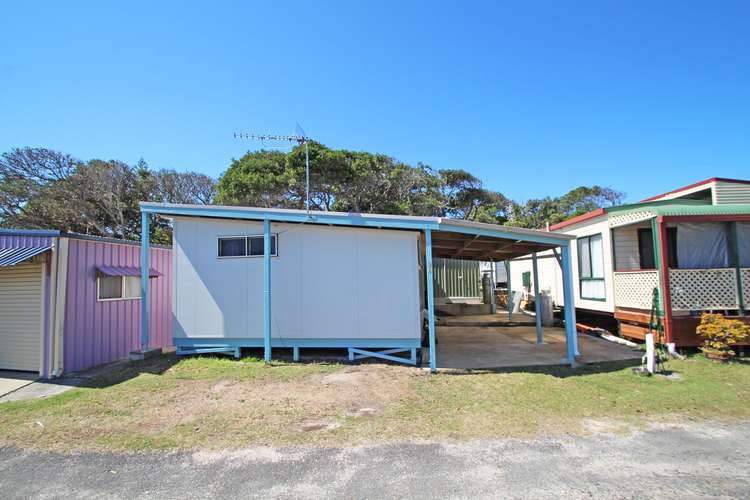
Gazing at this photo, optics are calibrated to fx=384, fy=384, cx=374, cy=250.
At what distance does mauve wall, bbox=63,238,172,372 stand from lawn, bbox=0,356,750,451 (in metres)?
1.27

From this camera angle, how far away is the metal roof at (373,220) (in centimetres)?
695

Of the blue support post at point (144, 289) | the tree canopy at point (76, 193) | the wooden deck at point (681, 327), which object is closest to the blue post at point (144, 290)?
the blue support post at point (144, 289)

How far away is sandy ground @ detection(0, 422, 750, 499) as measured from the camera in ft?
10.2

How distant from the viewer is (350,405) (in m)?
5.23

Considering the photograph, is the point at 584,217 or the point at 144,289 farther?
the point at 584,217

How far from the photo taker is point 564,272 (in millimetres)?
Answer: 7496

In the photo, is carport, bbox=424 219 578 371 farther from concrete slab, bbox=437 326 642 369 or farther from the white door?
the white door

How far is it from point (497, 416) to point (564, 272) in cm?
387

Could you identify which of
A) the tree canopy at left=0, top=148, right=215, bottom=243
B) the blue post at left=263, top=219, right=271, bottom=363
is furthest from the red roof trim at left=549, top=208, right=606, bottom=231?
the tree canopy at left=0, top=148, right=215, bottom=243

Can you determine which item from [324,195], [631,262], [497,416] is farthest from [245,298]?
[324,195]

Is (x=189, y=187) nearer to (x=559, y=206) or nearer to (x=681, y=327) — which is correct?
(x=681, y=327)

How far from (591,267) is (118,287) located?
480 inches

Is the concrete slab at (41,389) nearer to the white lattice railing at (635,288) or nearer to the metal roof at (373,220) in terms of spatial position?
the metal roof at (373,220)

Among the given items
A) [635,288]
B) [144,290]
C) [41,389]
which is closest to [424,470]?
[41,389]
